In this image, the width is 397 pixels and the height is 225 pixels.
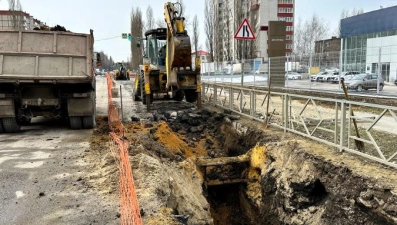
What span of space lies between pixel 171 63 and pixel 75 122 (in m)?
3.66

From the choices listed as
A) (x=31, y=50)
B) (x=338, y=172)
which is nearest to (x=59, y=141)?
(x=31, y=50)

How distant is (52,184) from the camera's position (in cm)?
505

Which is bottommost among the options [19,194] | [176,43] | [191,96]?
[19,194]

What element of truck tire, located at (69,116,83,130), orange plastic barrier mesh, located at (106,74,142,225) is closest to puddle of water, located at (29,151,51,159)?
orange plastic barrier mesh, located at (106,74,142,225)

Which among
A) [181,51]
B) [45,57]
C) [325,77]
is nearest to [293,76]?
[325,77]

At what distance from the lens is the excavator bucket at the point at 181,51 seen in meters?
10.3

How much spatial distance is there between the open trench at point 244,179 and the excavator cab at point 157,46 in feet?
9.96

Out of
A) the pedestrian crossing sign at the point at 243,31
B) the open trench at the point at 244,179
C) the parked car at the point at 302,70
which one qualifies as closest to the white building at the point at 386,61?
the parked car at the point at 302,70

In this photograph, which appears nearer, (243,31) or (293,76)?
(243,31)

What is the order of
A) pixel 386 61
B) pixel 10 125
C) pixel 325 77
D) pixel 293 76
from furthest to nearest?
pixel 293 76 → pixel 325 77 → pixel 386 61 → pixel 10 125

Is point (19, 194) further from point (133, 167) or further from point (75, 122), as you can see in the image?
point (75, 122)

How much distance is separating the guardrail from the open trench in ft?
1.04

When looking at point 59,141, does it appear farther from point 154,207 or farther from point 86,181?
point 154,207

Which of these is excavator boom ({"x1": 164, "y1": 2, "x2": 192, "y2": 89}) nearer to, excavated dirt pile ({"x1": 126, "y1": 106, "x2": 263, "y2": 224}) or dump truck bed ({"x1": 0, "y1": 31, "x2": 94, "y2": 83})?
excavated dirt pile ({"x1": 126, "y1": 106, "x2": 263, "y2": 224})
